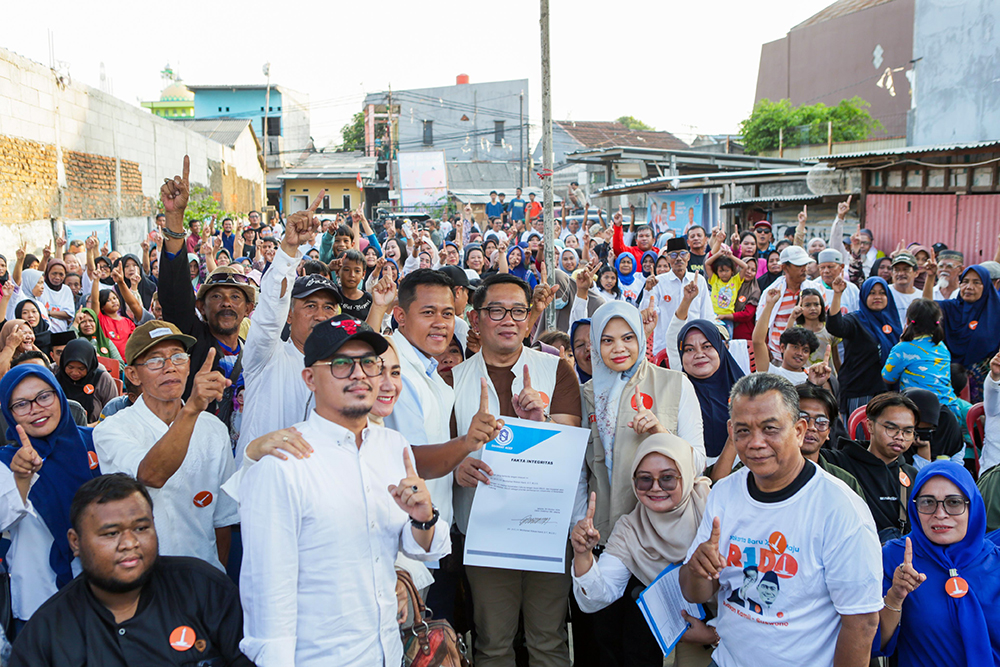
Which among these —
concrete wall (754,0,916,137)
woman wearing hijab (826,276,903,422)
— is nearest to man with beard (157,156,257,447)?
woman wearing hijab (826,276,903,422)

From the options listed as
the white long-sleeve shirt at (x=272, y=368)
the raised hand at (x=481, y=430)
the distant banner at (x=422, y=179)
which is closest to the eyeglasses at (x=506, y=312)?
the raised hand at (x=481, y=430)

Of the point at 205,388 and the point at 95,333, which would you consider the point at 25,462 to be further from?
the point at 95,333

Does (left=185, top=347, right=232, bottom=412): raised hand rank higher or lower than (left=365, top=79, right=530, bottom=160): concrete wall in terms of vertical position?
lower

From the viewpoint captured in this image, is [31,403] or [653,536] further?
[653,536]

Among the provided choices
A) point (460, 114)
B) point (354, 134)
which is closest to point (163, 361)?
point (460, 114)

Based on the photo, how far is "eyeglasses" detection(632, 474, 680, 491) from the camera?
3035 mm

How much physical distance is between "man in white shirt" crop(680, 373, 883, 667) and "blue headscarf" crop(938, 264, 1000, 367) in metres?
4.36

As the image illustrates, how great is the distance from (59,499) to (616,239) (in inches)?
311

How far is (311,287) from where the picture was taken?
3.57m

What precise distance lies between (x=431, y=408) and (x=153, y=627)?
4.33 ft

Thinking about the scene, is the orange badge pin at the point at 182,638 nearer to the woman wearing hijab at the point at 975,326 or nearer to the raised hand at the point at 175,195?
the raised hand at the point at 175,195

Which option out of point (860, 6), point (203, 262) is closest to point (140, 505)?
point (203, 262)

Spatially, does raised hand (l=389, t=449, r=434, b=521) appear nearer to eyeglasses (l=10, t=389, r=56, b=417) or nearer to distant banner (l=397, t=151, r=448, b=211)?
eyeglasses (l=10, t=389, r=56, b=417)

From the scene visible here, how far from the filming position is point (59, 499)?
116 inches
